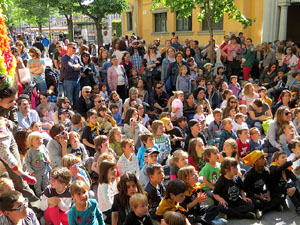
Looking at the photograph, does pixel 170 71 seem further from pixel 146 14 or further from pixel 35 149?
pixel 146 14

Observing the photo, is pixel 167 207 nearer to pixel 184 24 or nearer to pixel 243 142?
pixel 243 142

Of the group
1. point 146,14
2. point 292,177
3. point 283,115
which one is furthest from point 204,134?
point 146,14

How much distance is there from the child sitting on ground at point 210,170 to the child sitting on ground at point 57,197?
83.4 inches

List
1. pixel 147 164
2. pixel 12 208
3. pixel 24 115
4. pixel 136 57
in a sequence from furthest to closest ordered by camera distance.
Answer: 1. pixel 136 57
2. pixel 24 115
3. pixel 147 164
4. pixel 12 208

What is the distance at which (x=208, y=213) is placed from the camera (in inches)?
187

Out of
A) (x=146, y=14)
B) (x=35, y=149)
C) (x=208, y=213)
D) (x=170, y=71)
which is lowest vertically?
(x=208, y=213)

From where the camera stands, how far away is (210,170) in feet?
17.6

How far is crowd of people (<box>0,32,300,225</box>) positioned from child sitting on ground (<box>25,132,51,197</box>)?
15 millimetres

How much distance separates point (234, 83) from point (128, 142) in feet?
18.3

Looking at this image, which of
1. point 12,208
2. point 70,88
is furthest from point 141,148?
point 70,88

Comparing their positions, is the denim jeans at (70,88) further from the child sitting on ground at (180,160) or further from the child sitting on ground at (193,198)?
the child sitting on ground at (193,198)

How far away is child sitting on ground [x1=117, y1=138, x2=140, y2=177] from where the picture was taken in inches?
213

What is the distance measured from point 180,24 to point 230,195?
19.3 metres

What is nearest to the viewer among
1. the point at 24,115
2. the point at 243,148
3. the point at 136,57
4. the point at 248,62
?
the point at 243,148
